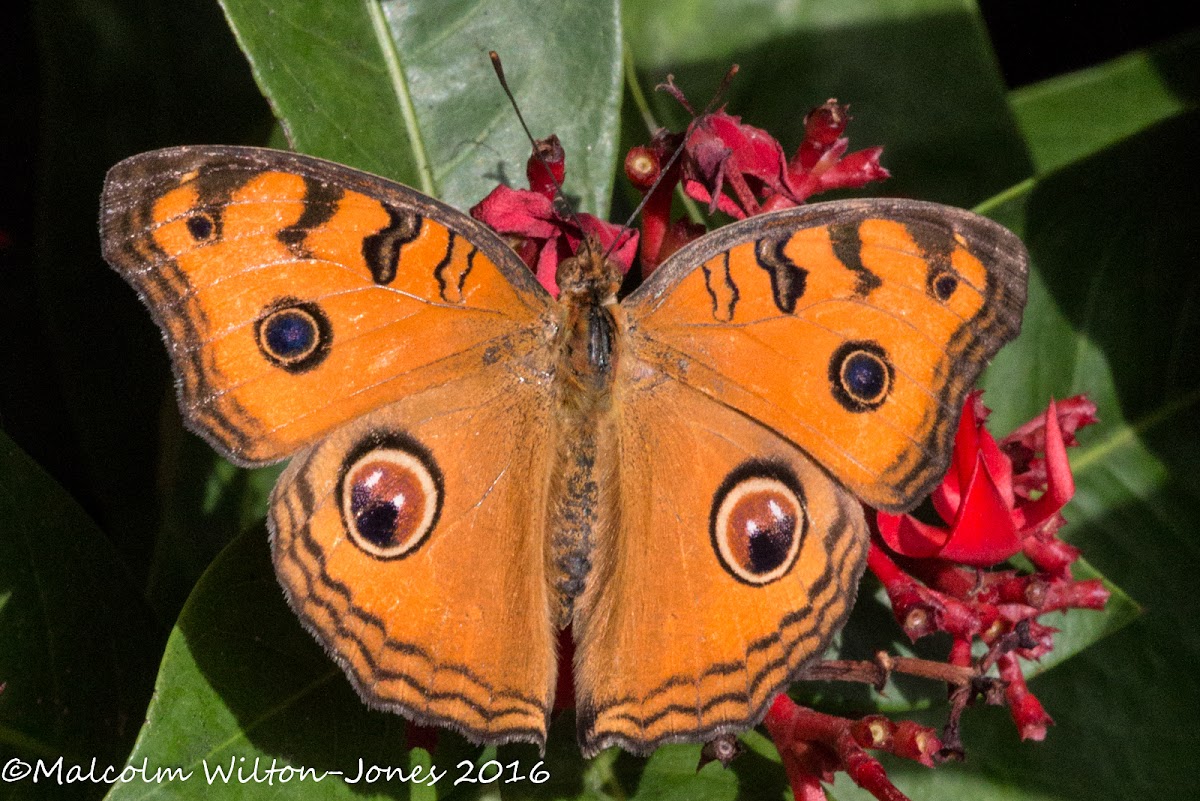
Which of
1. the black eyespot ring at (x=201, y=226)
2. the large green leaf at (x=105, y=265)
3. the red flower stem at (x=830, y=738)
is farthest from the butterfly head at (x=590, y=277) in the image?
→ the large green leaf at (x=105, y=265)

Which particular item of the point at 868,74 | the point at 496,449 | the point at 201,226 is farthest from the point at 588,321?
the point at 868,74

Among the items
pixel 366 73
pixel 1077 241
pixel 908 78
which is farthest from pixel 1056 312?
pixel 366 73

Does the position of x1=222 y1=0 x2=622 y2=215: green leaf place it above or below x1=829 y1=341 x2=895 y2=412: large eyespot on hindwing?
above

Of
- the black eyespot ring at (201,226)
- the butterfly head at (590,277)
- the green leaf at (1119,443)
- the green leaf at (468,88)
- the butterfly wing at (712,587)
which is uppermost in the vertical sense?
the black eyespot ring at (201,226)

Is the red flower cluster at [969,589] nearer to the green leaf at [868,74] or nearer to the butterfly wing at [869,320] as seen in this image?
the butterfly wing at [869,320]

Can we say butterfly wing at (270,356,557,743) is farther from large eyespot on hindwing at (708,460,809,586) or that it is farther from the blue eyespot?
large eyespot on hindwing at (708,460,809,586)

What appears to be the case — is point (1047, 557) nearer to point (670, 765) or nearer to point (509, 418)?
point (670, 765)

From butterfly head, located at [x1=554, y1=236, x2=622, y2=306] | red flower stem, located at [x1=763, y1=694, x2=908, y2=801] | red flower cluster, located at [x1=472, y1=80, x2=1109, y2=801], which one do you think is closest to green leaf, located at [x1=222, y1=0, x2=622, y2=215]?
red flower cluster, located at [x1=472, y1=80, x2=1109, y2=801]
